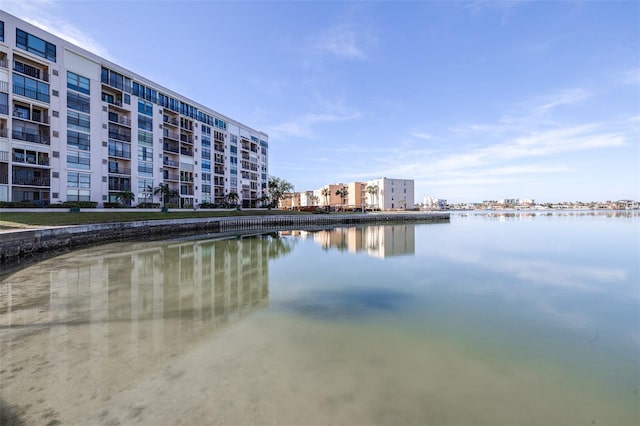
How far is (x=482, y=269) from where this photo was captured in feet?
58.3

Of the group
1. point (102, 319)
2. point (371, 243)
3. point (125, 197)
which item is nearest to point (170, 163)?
point (125, 197)

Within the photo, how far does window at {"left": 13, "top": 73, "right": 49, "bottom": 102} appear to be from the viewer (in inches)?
1238

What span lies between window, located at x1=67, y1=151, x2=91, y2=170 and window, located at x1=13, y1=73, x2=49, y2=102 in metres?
6.48

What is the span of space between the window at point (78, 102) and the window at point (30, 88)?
249cm

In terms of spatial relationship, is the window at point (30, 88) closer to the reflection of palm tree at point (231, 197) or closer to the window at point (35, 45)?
the window at point (35, 45)

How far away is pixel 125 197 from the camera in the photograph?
40531 millimetres

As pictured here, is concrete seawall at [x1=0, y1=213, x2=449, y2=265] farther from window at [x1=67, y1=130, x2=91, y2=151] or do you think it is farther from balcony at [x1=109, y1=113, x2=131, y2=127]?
balcony at [x1=109, y1=113, x2=131, y2=127]

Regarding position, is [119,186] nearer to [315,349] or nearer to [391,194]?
[315,349]

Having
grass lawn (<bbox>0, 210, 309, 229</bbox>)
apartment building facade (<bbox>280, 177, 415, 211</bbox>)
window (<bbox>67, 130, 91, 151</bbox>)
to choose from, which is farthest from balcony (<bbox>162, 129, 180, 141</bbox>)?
apartment building facade (<bbox>280, 177, 415, 211</bbox>)

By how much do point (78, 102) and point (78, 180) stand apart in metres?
9.96

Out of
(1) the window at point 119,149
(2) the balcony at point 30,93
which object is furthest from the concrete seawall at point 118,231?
(2) the balcony at point 30,93

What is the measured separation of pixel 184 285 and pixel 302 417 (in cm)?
1037

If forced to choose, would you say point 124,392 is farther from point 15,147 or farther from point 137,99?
point 137,99

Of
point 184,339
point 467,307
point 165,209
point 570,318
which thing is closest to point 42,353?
point 184,339
